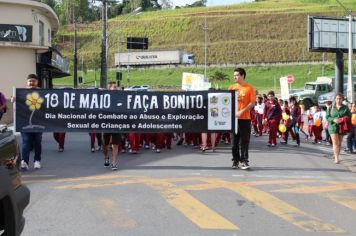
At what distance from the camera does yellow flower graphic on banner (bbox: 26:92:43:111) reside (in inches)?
512

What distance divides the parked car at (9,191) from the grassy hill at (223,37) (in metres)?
94.2

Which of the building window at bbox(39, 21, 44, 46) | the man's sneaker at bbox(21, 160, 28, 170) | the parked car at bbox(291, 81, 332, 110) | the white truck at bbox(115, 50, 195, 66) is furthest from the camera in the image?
the white truck at bbox(115, 50, 195, 66)

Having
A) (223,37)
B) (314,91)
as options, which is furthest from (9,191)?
(223,37)

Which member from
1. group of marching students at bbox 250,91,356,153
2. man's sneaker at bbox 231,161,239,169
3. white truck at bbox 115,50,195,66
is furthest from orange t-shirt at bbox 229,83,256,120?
white truck at bbox 115,50,195,66

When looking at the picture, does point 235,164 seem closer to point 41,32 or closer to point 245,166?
point 245,166

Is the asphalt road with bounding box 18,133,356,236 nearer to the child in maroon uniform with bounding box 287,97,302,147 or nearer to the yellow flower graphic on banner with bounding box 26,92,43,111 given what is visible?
the yellow flower graphic on banner with bounding box 26,92,43,111

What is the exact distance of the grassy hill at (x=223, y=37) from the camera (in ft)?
Answer: 363

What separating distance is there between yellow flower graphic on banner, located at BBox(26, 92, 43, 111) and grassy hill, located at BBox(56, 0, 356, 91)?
3388 inches

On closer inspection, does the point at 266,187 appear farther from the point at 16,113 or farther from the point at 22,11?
the point at 22,11

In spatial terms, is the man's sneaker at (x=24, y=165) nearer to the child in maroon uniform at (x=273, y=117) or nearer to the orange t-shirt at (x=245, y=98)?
the orange t-shirt at (x=245, y=98)

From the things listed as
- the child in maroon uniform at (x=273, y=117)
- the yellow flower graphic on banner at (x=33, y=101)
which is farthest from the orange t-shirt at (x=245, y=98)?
the child in maroon uniform at (x=273, y=117)

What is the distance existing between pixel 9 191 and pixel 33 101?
8733mm

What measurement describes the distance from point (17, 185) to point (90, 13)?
160605 millimetres

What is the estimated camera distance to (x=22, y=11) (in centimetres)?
3080
